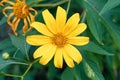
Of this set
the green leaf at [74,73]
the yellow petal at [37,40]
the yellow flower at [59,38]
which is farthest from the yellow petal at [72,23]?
the green leaf at [74,73]

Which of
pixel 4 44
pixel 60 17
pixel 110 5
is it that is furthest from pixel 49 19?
pixel 4 44

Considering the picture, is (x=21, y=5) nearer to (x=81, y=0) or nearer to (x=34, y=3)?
(x=34, y=3)

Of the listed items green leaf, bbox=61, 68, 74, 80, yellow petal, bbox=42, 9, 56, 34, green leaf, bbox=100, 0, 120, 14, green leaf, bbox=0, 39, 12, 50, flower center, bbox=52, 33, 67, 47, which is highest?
green leaf, bbox=100, 0, 120, 14

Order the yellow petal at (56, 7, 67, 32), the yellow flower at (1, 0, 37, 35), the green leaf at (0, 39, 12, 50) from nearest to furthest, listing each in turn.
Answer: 1. the yellow petal at (56, 7, 67, 32)
2. the yellow flower at (1, 0, 37, 35)
3. the green leaf at (0, 39, 12, 50)

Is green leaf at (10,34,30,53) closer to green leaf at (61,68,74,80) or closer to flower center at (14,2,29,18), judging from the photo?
flower center at (14,2,29,18)

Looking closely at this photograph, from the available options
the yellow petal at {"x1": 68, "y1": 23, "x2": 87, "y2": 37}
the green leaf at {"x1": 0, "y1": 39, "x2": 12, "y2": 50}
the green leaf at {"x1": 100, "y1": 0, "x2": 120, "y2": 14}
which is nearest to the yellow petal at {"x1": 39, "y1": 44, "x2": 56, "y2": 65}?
the yellow petal at {"x1": 68, "y1": 23, "x2": 87, "y2": 37}

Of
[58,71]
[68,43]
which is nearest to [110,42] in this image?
[58,71]

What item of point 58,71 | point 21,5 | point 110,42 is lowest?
point 58,71

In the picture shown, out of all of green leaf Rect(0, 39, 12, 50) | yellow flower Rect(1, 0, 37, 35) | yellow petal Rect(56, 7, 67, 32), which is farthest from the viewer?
green leaf Rect(0, 39, 12, 50)
